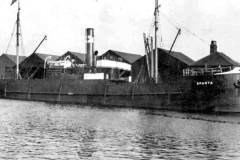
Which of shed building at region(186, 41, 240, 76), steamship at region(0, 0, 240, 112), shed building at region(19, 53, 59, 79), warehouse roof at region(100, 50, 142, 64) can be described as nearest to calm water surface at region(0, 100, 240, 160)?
steamship at region(0, 0, 240, 112)

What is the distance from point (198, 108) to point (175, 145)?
1775cm

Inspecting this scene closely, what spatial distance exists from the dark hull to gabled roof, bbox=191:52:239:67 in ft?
53.4

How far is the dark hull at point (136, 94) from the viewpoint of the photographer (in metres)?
32.1

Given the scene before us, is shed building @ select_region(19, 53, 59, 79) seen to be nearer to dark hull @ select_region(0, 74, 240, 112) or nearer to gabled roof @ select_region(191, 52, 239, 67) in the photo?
dark hull @ select_region(0, 74, 240, 112)

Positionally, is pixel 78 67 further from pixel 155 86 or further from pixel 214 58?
pixel 214 58

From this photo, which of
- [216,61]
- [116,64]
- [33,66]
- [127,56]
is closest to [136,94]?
[116,64]

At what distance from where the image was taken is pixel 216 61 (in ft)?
163

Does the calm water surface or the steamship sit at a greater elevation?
the steamship

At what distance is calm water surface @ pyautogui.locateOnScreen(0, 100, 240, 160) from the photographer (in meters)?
13.8

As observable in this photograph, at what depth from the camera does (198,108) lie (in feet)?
109

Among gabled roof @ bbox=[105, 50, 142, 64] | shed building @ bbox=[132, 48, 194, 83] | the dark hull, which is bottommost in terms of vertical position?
the dark hull

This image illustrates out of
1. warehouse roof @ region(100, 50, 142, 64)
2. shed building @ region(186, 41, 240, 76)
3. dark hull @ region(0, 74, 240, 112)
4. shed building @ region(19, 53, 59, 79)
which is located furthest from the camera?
warehouse roof @ region(100, 50, 142, 64)

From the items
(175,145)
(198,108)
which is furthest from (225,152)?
(198,108)

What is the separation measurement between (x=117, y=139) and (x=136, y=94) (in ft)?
62.6
